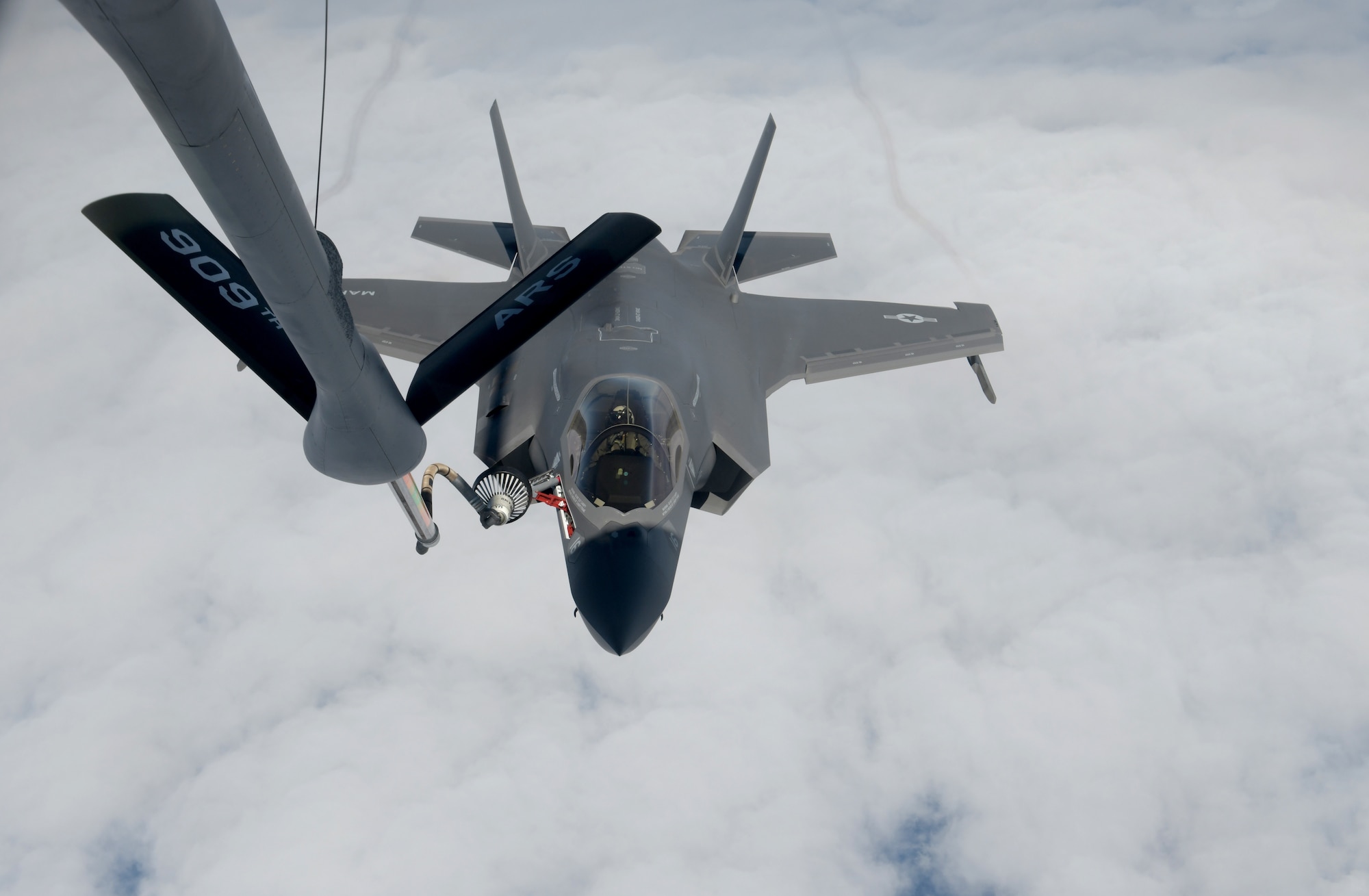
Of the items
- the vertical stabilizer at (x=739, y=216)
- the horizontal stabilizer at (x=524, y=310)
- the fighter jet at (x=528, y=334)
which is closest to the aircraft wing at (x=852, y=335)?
the fighter jet at (x=528, y=334)

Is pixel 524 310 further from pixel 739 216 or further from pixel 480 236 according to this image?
pixel 480 236

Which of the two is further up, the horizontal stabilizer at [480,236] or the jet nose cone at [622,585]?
the horizontal stabilizer at [480,236]

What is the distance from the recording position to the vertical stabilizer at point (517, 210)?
15.7 meters

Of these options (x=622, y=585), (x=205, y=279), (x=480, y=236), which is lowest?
(x=622, y=585)

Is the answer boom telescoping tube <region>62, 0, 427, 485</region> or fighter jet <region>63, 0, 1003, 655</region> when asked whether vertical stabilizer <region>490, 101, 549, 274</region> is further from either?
boom telescoping tube <region>62, 0, 427, 485</region>

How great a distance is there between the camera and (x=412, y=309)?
1598 centimetres

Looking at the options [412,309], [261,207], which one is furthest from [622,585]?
→ [412,309]

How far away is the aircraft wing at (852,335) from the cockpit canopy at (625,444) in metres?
3.95

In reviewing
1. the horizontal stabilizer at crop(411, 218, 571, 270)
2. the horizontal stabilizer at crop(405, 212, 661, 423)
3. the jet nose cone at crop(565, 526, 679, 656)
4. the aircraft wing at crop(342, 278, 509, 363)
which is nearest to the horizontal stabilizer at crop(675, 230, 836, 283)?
the horizontal stabilizer at crop(411, 218, 571, 270)

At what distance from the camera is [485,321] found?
314 inches

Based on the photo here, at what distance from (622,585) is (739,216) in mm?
8244

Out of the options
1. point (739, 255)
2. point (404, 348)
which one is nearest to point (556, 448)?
point (404, 348)

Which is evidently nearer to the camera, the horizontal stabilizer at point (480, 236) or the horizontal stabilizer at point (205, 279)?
the horizontal stabilizer at point (205, 279)

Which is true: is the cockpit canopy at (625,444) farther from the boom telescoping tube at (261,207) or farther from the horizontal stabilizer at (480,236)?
the horizontal stabilizer at (480,236)
